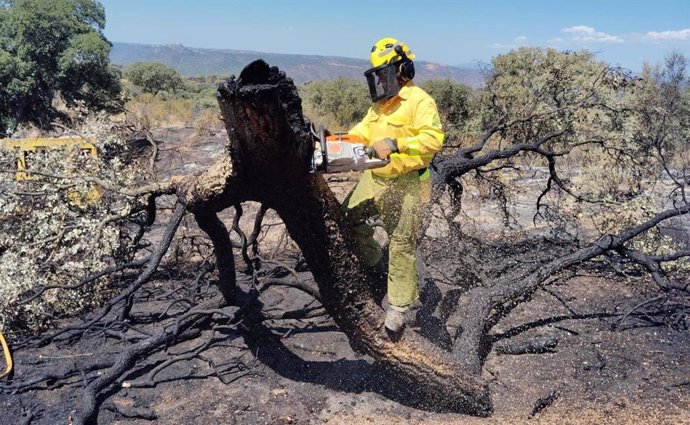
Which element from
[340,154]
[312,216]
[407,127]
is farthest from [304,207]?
[407,127]

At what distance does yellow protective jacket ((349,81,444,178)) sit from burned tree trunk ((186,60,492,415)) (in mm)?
508

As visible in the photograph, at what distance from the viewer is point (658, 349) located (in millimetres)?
3738

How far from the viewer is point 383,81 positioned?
10.1 ft

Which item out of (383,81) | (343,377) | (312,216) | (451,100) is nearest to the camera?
(312,216)

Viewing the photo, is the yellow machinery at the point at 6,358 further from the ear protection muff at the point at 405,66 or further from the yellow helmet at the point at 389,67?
the ear protection muff at the point at 405,66

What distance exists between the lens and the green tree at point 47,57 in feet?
40.5

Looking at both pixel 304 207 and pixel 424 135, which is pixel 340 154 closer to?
pixel 304 207

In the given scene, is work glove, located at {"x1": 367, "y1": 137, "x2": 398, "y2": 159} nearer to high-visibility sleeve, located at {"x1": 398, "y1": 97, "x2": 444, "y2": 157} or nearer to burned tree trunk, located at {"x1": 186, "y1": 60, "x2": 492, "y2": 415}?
high-visibility sleeve, located at {"x1": 398, "y1": 97, "x2": 444, "y2": 157}

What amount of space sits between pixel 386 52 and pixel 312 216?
116 centimetres

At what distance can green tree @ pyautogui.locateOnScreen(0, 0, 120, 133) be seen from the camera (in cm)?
1234

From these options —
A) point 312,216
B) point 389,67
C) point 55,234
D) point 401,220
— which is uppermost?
point 389,67

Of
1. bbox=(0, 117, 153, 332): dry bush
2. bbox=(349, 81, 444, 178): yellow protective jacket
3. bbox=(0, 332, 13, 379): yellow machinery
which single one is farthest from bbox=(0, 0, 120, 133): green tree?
bbox=(349, 81, 444, 178): yellow protective jacket

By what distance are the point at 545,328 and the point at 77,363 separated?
3.70m

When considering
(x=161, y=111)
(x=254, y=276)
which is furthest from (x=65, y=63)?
(x=254, y=276)
